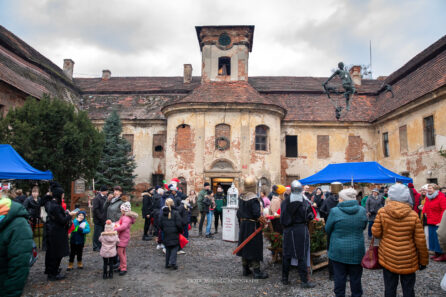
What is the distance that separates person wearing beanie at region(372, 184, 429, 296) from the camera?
3.90 meters

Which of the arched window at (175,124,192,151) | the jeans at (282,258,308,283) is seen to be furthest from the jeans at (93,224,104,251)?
the arched window at (175,124,192,151)

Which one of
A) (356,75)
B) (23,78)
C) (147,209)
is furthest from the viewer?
(356,75)

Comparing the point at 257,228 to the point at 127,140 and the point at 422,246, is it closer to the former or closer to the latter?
the point at 422,246

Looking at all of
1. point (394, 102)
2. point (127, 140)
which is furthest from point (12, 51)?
point (394, 102)

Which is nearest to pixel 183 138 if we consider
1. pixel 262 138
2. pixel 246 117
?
pixel 246 117

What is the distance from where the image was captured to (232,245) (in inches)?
383

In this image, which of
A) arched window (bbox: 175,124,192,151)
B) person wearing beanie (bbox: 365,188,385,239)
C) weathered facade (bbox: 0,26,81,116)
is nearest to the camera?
person wearing beanie (bbox: 365,188,385,239)

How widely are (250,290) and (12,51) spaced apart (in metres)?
20.7

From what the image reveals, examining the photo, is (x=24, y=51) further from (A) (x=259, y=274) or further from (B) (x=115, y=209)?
(A) (x=259, y=274)

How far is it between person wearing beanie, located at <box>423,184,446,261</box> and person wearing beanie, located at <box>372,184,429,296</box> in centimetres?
502

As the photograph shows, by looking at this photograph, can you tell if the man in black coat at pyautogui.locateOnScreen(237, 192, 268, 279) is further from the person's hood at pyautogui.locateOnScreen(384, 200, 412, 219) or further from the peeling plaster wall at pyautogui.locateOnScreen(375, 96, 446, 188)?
the peeling plaster wall at pyautogui.locateOnScreen(375, 96, 446, 188)

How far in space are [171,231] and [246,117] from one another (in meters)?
14.1

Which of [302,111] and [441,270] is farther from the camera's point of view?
[302,111]

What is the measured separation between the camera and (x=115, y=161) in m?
21.1
